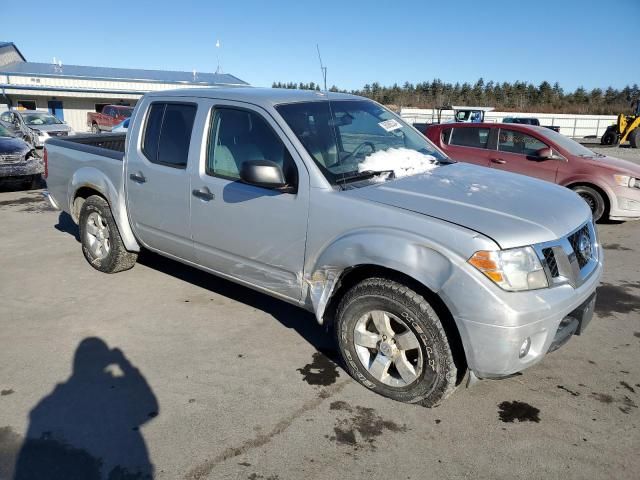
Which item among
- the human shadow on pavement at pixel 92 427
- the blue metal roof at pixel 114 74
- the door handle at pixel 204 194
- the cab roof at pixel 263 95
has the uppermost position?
the blue metal roof at pixel 114 74

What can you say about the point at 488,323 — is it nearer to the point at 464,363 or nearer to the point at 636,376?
the point at 464,363

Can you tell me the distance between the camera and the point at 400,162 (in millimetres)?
3777

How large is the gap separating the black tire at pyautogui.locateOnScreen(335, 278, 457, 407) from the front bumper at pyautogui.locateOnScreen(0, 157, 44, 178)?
955 cm

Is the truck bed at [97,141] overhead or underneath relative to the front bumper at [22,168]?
overhead

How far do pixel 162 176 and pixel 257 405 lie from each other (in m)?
2.15

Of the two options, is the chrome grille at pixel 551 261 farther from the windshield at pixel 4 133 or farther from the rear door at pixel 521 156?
the windshield at pixel 4 133

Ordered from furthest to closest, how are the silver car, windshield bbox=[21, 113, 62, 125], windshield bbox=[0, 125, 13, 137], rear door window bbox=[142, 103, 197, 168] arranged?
windshield bbox=[21, 113, 62, 125] < the silver car < windshield bbox=[0, 125, 13, 137] < rear door window bbox=[142, 103, 197, 168]

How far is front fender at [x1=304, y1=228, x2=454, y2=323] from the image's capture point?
2.76 meters

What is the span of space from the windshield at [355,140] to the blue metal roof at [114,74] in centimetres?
3787

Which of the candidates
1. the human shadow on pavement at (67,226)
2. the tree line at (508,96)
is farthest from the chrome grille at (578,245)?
the tree line at (508,96)

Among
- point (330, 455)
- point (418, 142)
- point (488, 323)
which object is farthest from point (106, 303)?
point (488, 323)

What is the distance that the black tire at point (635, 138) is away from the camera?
27.0 meters

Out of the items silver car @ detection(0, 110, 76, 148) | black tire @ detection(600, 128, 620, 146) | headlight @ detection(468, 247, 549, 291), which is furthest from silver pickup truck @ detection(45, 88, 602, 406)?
black tire @ detection(600, 128, 620, 146)

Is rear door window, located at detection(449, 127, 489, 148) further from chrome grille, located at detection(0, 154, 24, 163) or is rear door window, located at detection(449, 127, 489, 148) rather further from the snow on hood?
chrome grille, located at detection(0, 154, 24, 163)
